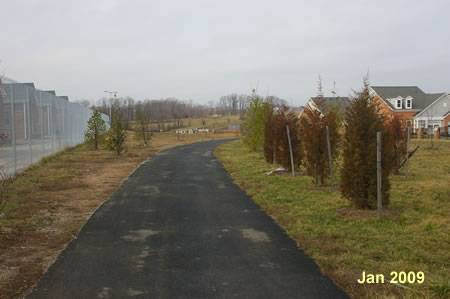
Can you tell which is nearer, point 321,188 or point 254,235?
point 254,235

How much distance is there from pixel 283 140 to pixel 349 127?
658 cm

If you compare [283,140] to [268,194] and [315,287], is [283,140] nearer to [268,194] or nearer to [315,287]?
[268,194]

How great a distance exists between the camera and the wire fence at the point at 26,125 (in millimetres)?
12852

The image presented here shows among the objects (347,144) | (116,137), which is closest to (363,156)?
(347,144)

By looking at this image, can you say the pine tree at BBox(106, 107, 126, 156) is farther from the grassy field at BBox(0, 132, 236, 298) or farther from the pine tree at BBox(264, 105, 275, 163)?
the pine tree at BBox(264, 105, 275, 163)

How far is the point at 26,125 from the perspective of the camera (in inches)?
596

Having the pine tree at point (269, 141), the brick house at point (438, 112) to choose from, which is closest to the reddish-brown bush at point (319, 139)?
the pine tree at point (269, 141)

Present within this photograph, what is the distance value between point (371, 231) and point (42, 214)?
6738 mm

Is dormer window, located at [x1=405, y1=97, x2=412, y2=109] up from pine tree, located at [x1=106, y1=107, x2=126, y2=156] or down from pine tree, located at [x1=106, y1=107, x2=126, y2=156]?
up

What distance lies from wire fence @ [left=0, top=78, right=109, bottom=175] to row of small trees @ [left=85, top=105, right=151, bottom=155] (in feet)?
9.62

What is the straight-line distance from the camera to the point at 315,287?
4.63 metres

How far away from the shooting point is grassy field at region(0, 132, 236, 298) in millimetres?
5262
